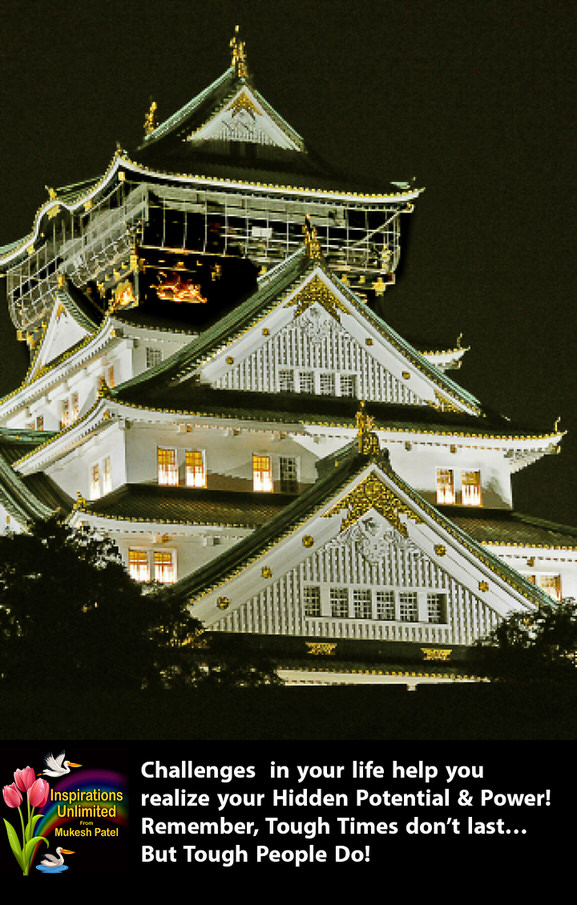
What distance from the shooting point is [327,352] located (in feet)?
246

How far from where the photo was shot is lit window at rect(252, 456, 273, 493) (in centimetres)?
7281

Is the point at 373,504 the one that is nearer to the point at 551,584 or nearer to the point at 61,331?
the point at 551,584

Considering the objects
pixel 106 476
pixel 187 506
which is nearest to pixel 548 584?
pixel 187 506

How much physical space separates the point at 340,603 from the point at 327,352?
1322cm

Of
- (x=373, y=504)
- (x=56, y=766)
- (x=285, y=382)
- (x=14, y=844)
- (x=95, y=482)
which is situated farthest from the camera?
(x=95, y=482)

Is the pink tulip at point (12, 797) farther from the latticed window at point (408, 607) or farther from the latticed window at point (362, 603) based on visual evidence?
the latticed window at point (408, 607)

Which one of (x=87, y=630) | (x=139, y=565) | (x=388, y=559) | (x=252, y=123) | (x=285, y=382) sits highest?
(x=252, y=123)

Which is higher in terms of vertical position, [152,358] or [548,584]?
[152,358]

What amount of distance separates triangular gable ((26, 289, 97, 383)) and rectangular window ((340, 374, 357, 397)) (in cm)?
1123

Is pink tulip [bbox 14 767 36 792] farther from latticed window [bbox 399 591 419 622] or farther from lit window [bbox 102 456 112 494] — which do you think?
lit window [bbox 102 456 112 494]

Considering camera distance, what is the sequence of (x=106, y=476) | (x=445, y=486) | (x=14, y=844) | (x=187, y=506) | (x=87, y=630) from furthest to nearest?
(x=445, y=486) → (x=106, y=476) → (x=187, y=506) → (x=87, y=630) → (x=14, y=844)

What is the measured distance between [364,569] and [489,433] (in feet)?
39.6

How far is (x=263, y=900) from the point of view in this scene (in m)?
46.0

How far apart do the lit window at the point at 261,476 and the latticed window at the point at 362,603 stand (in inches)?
358
